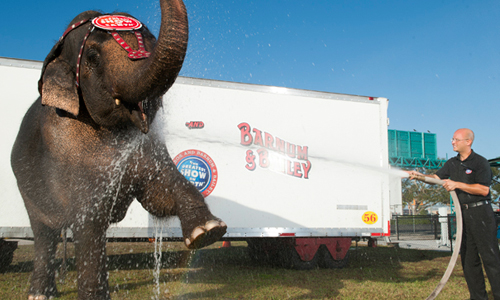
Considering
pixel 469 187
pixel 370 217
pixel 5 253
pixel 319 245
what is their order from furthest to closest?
1. pixel 319 245
2. pixel 370 217
3. pixel 5 253
4. pixel 469 187

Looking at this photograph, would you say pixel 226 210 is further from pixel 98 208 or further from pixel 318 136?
pixel 98 208

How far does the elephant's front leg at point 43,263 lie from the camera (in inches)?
159

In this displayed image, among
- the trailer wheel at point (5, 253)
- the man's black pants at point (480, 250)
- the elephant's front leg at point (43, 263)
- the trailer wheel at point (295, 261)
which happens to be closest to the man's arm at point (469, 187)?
the man's black pants at point (480, 250)

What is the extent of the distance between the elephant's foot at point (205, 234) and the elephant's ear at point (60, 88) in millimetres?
1143

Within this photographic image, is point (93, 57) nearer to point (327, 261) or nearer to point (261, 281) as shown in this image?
point (261, 281)

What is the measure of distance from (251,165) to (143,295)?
288 cm

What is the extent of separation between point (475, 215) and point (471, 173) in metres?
0.47

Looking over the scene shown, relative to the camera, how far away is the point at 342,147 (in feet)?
23.1

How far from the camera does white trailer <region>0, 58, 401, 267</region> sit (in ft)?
19.9

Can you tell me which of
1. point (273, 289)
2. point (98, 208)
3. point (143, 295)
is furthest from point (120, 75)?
point (273, 289)

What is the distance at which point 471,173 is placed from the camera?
4098mm

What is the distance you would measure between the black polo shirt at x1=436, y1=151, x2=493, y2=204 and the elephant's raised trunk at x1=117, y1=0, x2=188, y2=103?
3623 millimetres

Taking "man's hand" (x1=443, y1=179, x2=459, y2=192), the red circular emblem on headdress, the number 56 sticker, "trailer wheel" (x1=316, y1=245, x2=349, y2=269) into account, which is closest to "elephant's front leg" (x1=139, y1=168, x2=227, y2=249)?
the red circular emblem on headdress

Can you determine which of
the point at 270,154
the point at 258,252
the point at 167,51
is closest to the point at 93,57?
the point at 167,51
